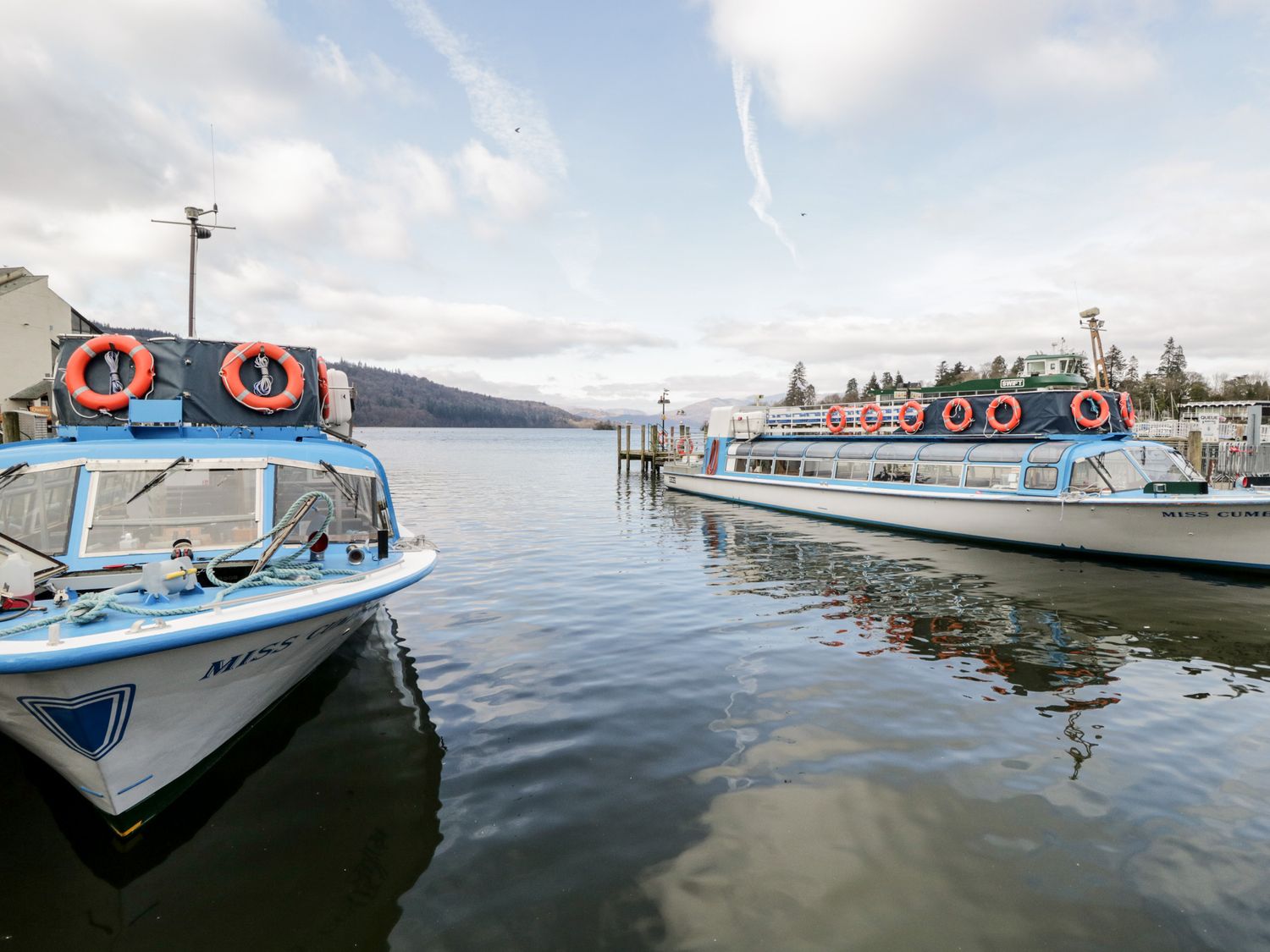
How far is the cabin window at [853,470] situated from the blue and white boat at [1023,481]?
5 centimetres

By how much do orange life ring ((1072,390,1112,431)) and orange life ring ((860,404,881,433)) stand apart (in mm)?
7006

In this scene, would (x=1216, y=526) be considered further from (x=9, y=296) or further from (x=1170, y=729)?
(x=9, y=296)

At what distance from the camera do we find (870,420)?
987 inches

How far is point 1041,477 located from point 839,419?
31.1 ft

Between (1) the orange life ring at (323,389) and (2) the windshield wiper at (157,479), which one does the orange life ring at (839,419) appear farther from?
(2) the windshield wiper at (157,479)

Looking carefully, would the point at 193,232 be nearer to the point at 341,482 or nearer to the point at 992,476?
the point at 341,482

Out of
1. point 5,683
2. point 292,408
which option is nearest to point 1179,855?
point 5,683

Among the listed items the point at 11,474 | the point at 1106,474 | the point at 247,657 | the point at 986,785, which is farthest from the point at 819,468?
the point at 11,474

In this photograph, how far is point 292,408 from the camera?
9.05 m

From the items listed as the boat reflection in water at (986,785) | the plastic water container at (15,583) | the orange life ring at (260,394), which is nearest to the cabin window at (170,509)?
the orange life ring at (260,394)

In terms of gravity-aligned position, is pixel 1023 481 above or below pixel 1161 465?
below

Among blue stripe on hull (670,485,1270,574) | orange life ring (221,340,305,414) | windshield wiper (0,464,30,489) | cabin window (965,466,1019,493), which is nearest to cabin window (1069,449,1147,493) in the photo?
cabin window (965,466,1019,493)

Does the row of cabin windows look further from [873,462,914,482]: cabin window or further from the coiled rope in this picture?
the coiled rope

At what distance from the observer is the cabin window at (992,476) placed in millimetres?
18719
